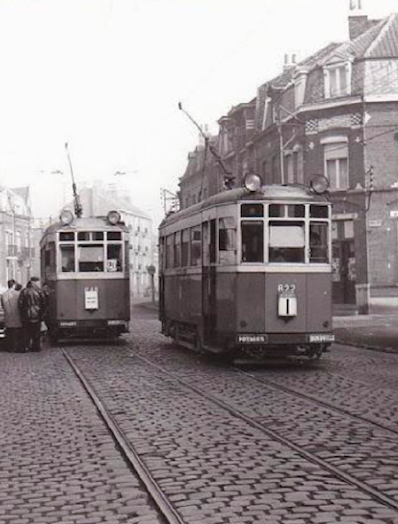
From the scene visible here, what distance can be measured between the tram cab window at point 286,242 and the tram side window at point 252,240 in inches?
6.5

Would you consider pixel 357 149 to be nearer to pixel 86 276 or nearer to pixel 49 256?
pixel 49 256

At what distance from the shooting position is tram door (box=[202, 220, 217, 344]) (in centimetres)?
1489

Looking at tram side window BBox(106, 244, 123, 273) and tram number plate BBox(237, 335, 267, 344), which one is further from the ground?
tram side window BBox(106, 244, 123, 273)

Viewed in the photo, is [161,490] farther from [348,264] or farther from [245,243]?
[348,264]

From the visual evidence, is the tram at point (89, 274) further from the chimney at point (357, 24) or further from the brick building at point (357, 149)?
the chimney at point (357, 24)

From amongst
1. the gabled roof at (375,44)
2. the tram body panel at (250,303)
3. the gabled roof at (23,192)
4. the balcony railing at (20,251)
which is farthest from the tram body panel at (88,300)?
the gabled roof at (23,192)

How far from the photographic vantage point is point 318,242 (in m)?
14.4

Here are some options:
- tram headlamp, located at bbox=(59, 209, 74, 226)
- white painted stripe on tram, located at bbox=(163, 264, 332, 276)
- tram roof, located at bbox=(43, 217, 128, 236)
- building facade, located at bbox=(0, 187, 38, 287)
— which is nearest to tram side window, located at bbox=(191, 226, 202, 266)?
white painted stripe on tram, located at bbox=(163, 264, 332, 276)

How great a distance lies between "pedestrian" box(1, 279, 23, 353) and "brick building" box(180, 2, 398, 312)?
1568cm

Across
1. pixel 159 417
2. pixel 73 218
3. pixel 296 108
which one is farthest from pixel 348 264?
pixel 159 417

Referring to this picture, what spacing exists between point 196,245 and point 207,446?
8744mm

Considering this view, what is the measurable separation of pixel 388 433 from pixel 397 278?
25.2 meters

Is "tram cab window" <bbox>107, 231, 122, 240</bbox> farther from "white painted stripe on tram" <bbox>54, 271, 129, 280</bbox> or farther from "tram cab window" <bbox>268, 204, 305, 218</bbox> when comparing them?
"tram cab window" <bbox>268, 204, 305, 218</bbox>

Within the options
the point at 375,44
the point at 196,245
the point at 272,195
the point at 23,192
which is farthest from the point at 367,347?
the point at 23,192
